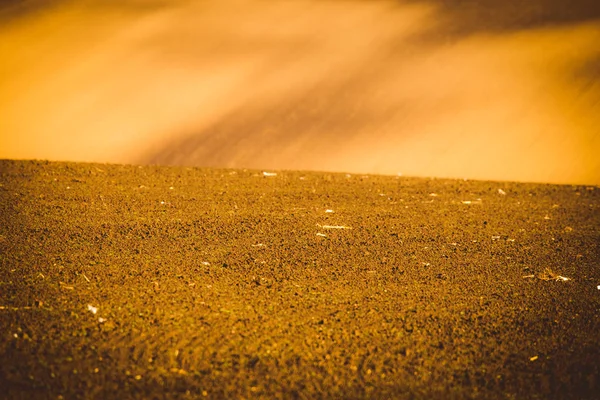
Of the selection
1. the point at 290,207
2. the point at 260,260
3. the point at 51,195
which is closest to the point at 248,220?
the point at 290,207

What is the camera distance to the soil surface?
9.48 ft

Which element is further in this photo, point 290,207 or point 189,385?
point 290,207

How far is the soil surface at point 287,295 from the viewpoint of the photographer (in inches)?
114

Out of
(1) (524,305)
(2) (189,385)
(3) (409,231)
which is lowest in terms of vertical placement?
(2) (189,385)

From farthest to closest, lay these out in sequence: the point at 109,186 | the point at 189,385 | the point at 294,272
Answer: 1. the point at 109,186
2. the point at 294,272
3. the point at 189,385

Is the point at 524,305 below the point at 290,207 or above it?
below

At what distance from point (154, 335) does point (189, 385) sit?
21.5 inches

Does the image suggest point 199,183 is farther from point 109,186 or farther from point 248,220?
point 248,220

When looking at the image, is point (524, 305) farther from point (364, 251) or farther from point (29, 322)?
point (29, 322)

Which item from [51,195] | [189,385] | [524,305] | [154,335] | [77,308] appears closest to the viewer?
[189,385]

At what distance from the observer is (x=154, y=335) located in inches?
126

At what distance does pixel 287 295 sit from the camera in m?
3.94

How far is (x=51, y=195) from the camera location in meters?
6.52

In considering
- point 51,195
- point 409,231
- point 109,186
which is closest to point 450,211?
point 409,231
